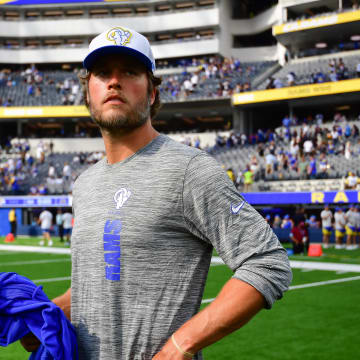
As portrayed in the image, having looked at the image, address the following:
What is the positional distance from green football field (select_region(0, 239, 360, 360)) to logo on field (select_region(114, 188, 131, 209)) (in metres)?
4.78

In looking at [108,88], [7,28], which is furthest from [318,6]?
[108,88]

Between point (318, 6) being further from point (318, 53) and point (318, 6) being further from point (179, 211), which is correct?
point (179, 211)

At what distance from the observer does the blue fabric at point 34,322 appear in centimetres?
191

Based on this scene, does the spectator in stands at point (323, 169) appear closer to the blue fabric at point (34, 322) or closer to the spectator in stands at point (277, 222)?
the spectator in stands at point (277, 222)

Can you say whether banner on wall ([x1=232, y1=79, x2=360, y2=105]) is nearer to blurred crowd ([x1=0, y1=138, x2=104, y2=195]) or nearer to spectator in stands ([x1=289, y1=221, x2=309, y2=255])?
blurred crowd ([x1=0, y1=138, x2=104, y2=195])

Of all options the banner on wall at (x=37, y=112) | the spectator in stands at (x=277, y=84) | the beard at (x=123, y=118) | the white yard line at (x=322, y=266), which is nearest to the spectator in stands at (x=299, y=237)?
the white yard line at (x=322, y=266)

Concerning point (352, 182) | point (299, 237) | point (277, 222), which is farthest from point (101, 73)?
point (352, 182)

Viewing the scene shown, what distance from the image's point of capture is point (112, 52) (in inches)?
79.7

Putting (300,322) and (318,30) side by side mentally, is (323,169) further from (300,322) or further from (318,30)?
(300,322)

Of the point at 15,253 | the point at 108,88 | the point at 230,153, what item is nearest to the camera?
the point at 108,88

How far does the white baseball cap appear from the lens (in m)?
1.98

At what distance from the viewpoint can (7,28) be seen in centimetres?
5009

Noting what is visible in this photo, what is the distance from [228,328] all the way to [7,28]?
52637 mm

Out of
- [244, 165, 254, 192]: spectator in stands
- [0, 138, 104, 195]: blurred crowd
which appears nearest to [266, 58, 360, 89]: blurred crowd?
[244, 165, 254, 192]: spectator in stands
